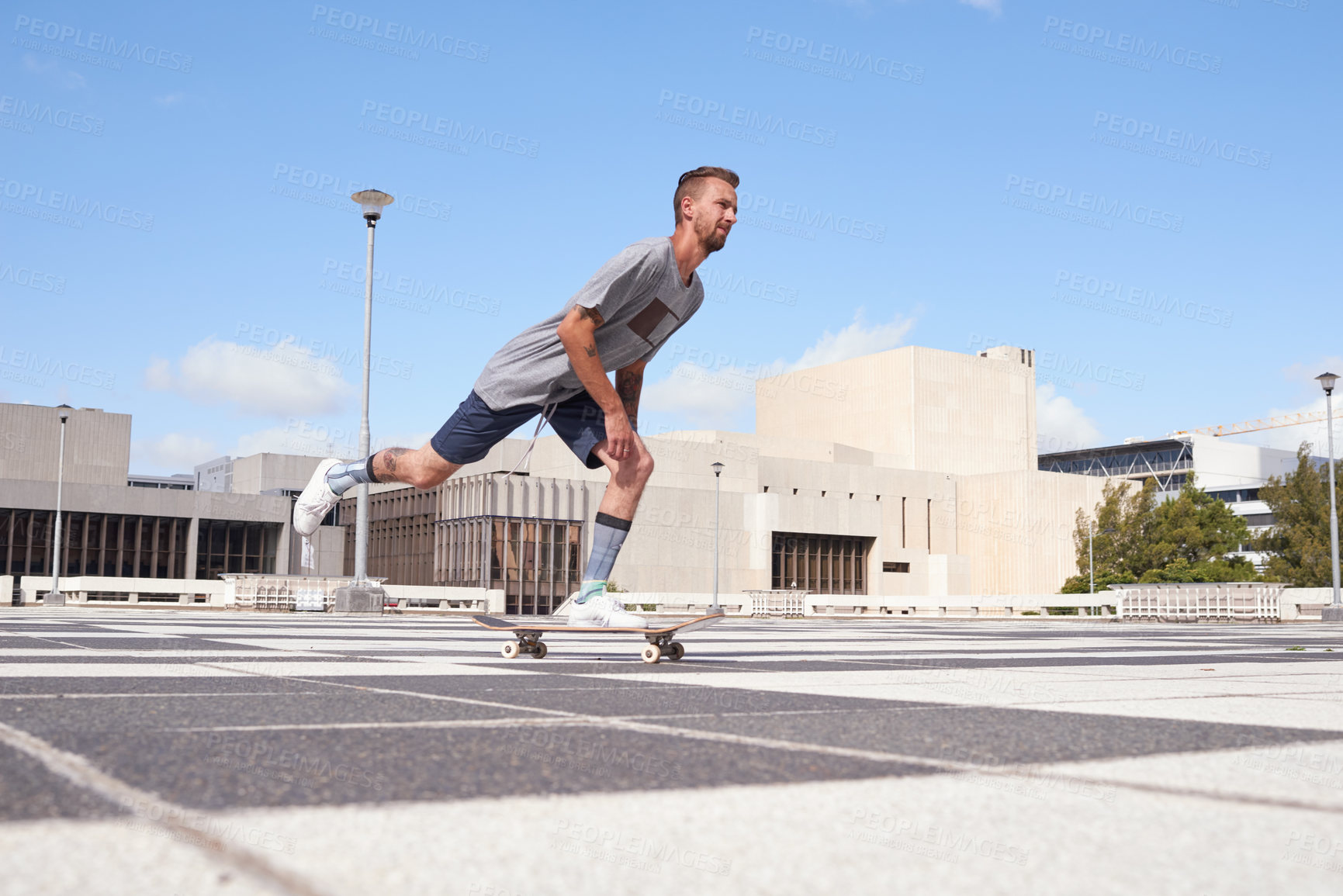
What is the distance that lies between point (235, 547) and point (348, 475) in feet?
190

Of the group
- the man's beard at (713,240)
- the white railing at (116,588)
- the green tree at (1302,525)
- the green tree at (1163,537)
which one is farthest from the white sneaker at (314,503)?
the green tree at (1163,537)

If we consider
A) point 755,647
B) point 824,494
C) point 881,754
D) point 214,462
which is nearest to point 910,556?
point 824,494

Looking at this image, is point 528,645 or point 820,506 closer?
point 528,645

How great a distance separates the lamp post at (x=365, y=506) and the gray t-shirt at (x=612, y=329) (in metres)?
13.0

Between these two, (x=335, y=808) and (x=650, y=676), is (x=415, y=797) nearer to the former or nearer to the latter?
(x=335, y=808)

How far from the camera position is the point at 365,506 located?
2025cm

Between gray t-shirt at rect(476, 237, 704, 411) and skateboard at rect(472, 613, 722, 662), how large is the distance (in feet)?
3.82

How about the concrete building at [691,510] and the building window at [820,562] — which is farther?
the building window at [820,562]

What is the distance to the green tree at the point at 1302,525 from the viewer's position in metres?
42.8

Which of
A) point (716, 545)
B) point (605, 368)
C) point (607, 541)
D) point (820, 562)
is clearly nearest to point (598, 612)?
point (607, 541)

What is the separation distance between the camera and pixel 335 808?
162 centimetres

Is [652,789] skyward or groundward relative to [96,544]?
groundward

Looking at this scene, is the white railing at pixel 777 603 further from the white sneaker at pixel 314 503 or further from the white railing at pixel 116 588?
the white sneaker at pixel 314 503

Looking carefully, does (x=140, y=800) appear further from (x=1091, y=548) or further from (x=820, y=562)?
(x=820, y=562)
